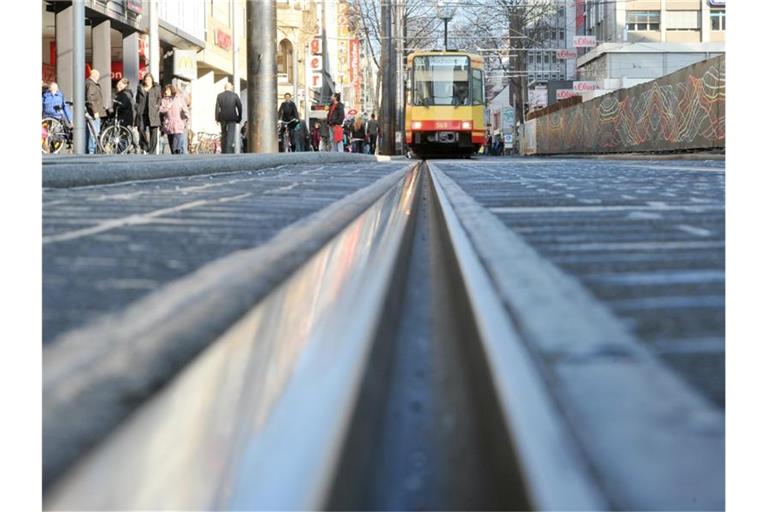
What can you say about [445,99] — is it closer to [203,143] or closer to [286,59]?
[203,143]

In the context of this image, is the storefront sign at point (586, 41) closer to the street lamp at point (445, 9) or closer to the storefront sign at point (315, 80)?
the street lamp at point (445, 9)

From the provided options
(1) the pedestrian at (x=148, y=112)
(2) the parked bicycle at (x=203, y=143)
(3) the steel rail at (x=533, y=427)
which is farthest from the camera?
(2) the parked bicycle at (x=203, y=143)

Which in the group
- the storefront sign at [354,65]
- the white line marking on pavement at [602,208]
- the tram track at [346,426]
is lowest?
the tram track at [346,426]

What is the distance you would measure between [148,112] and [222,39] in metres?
19.0

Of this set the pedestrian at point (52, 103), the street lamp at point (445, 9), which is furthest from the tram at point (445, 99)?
the street lamp at point (445, 9)

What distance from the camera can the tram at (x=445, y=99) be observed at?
2866 cm

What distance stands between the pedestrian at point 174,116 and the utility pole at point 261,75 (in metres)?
2.34

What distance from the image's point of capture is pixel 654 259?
7.72ft

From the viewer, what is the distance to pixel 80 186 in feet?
17.5

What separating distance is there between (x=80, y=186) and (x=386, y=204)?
1510mm

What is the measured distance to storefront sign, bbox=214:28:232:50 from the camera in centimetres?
3550
